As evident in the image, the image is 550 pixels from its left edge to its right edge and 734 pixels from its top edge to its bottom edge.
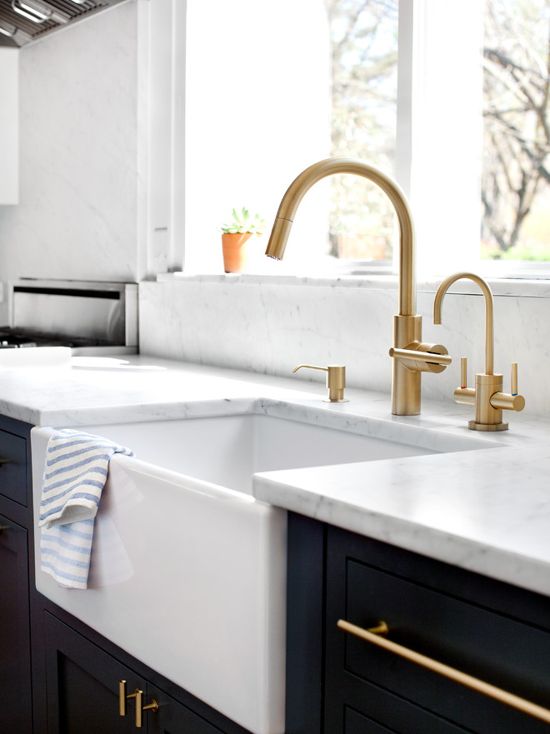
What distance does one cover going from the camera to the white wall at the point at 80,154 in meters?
2.96

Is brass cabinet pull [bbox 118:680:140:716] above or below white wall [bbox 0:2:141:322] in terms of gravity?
below

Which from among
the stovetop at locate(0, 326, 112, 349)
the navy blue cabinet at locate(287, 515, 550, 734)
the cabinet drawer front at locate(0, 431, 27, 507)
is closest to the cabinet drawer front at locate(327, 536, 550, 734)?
the navy blue cabinet at locate(287, 515, 550, 734)

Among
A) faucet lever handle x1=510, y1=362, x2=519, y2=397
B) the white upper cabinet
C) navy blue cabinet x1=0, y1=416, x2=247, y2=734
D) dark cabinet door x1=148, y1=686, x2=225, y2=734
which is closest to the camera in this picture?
dark cabinet door x1=148, y1=686, x2=225, y2=734

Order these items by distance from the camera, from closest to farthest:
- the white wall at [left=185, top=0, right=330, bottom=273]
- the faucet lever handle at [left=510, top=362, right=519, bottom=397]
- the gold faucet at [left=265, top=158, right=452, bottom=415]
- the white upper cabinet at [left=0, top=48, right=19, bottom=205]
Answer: the faucet lever handle at [left=510, top=362, right=519, bottom=397] → the gold faucet at [left=265, top=158, right=452, bottom=415] → the white wall at [left=185, top=0, right=330, bottom=273] → the white upper cabinet at [left=0, top=48, right=19, bottom=205]

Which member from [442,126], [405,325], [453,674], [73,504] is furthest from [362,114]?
[453,674]

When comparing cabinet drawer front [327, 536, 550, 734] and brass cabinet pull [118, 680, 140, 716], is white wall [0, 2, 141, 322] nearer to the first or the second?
brass cabinet pull [118, 680, 140, 716]

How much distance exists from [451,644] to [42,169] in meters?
2.86

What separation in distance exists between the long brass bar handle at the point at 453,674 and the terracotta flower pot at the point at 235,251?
160 cm

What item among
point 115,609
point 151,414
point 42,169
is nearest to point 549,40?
point 151,414

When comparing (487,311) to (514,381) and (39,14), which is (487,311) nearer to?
(514,381)

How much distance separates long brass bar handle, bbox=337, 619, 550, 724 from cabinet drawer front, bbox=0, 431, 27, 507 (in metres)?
0.90

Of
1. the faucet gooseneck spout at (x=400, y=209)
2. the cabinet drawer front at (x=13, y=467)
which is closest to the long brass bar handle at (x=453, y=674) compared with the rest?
the faucet gooseneck spout at (x=400, y=209)

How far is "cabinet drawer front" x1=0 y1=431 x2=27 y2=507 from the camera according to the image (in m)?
1.80

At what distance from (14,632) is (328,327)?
88 centimetres
